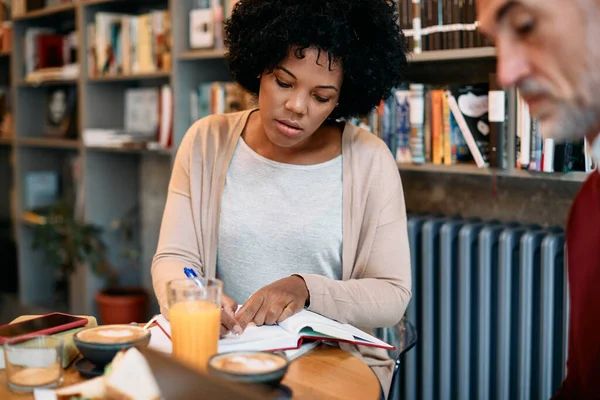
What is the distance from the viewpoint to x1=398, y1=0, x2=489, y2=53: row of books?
6.91 ft

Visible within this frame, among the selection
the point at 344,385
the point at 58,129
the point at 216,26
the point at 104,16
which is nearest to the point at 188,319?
the point at 344,385

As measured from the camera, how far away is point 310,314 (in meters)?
1.41

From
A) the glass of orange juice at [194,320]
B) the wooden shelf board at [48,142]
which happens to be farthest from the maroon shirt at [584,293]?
the wooden shelf board at [48,142]

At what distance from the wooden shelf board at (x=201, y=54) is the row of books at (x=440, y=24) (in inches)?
31.3

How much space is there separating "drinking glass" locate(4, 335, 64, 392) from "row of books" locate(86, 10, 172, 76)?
6.76ft

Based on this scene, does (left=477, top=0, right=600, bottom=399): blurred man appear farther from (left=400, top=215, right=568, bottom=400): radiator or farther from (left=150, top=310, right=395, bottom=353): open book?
(left=400, top=215, right=568, bottom=400): radiator

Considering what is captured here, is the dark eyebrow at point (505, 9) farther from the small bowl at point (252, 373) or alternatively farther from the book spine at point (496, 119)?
the book spine at point (496, 119)

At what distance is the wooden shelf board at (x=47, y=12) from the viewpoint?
11.6 feet

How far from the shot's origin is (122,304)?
3.29 metres

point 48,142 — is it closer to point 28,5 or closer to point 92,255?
point 92,255

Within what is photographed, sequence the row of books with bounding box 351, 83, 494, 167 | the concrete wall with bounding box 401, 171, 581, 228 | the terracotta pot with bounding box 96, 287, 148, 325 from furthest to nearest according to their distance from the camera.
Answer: the terracotta pot with bounding box 96, 287, 148, 325 → the concrete wall with bounding box 401, 171, 581, 228 → the row of books with bounding box 351, 83, 494, 167

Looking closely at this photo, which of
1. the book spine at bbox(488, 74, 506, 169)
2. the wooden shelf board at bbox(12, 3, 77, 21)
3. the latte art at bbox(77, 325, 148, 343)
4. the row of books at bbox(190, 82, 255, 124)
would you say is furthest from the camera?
the wooden shelf board at bbox(12, 3, 77, 21)

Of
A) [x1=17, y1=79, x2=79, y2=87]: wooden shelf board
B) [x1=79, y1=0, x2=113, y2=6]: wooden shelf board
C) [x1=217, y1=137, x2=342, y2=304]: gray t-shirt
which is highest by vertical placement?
[x1=79, y1=0, x2=113, y2=6]: wooden shelf board

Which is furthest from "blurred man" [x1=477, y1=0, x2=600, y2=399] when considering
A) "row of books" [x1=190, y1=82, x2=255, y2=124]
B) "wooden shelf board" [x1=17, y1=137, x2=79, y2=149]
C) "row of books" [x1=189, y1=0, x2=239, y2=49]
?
"wooden shelf board" [x1=17, y1=137, x2=79, y2=149]
